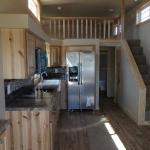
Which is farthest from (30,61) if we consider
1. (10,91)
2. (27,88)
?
(27,88)

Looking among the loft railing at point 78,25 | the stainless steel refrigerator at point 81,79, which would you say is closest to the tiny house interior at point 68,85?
the stainless steel refrigerator at point 81,79

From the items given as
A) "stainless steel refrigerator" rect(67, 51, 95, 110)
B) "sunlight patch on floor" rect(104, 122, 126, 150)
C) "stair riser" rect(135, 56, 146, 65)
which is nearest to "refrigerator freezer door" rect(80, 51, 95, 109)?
"stainless steel refrigerator" rect(67, 51, 95, 110)

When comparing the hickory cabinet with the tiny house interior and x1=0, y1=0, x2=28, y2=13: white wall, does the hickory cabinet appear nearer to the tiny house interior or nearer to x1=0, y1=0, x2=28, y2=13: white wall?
the tiny house interior

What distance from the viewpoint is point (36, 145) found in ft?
9.99

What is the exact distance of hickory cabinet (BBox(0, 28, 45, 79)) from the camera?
2836mm

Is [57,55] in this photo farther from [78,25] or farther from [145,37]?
[145,37]

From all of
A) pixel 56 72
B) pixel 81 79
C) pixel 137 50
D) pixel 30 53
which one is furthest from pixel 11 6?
pixel 137 50

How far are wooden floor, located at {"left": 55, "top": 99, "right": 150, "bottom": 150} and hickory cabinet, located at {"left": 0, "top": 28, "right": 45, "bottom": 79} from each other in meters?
1.71

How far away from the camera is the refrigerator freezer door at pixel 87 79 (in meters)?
6.13

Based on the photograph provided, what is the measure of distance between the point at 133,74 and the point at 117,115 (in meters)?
1.29

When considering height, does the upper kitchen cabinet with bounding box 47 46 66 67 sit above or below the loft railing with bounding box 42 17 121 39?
below

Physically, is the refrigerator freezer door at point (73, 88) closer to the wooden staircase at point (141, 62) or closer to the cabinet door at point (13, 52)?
the wooden staircase at point (141, 62)

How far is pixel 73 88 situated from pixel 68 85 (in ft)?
0.57

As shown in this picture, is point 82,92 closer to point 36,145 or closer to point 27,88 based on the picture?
point 27,88
